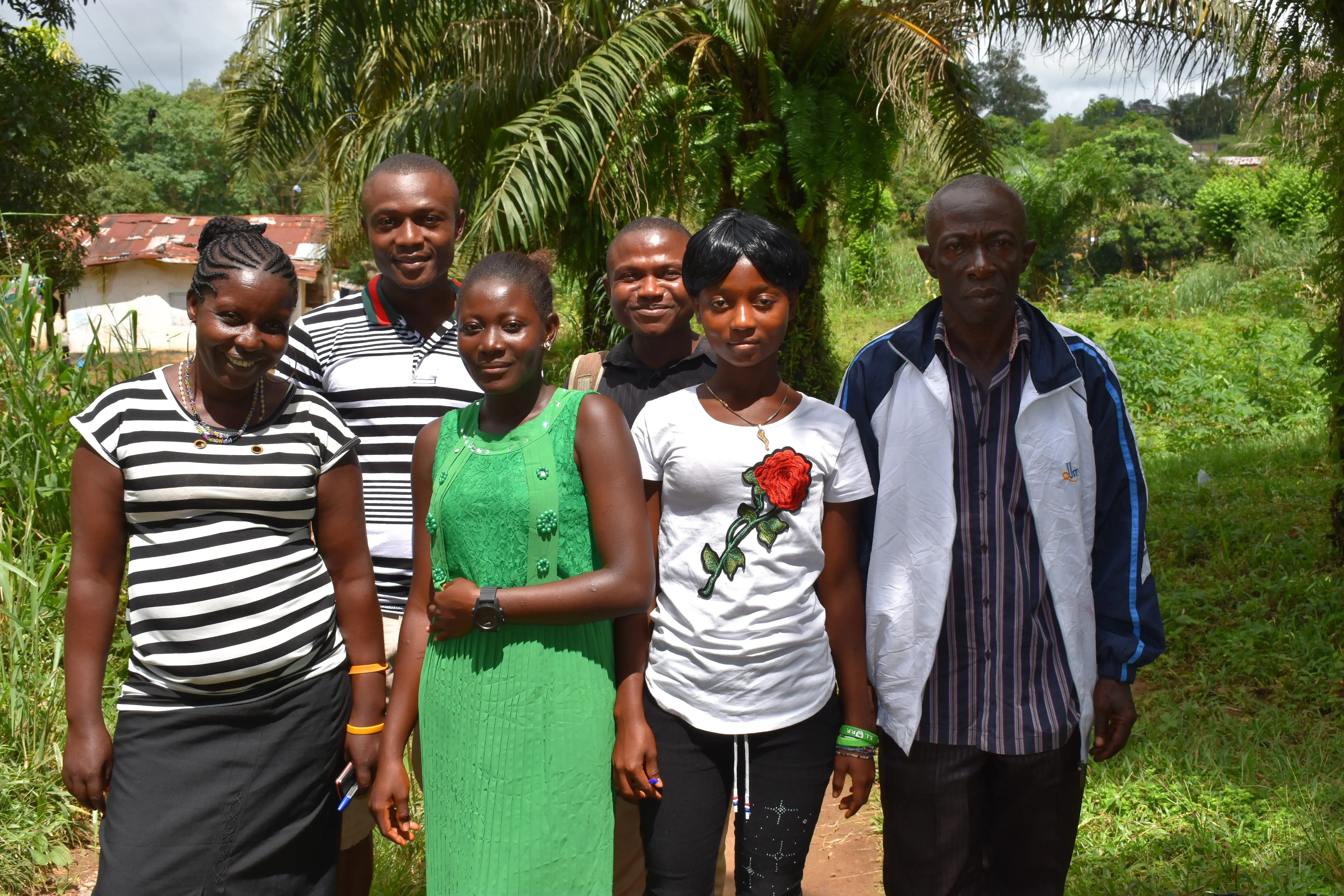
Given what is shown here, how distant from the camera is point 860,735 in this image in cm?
210

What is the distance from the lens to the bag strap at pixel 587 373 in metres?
2.80

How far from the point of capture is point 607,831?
1.97 meters

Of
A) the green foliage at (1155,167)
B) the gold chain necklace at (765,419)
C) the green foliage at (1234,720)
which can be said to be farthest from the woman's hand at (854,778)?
the green foliage at (1155,167)

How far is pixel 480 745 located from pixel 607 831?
0.29m

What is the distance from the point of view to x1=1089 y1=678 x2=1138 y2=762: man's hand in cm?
220

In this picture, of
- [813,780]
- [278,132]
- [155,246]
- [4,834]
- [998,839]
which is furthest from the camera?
[155,246]

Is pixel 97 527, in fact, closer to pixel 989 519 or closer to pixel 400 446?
pixel 400 446

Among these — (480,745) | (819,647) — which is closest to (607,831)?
(480,745)

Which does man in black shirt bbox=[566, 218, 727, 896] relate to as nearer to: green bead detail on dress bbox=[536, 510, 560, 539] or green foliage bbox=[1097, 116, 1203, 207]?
green bead detail on dress bbox=[536, 510, 560, 539]

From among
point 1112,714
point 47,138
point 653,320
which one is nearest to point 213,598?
point 653,320

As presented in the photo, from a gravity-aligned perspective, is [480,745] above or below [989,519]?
below

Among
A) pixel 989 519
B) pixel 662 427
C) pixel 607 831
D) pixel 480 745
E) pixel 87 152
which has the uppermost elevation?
pixel 87 152

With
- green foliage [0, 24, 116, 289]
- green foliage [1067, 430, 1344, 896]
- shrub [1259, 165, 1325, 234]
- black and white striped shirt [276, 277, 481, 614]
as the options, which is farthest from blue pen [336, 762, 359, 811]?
shrub [1259, 165, 1325, 234]

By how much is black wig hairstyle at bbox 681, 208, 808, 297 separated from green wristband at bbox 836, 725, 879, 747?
2.85 ft
